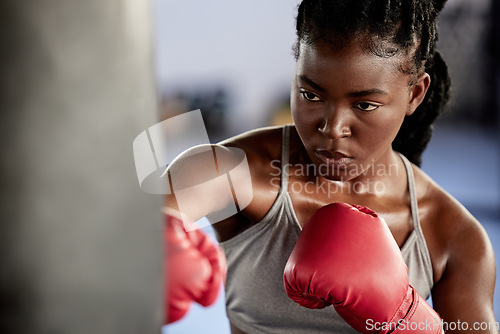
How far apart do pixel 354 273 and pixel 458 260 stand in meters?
0.34

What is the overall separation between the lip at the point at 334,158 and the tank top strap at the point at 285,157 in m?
0.14

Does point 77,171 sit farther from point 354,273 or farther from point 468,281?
point 468,281

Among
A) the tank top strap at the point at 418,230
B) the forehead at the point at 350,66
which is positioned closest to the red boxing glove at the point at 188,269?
the forehead at the point at 350,66

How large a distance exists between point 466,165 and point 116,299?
196 inches

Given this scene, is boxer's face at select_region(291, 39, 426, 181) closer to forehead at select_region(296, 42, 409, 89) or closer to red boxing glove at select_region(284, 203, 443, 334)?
forehead at select_region(296, 42, 409, 89)

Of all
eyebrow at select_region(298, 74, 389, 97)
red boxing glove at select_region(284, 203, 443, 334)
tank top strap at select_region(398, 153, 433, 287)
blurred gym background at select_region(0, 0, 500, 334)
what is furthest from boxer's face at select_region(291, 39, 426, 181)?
blurred gym background at select_region(0, 0, 500, 334)

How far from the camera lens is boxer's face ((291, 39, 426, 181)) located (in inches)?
32.9

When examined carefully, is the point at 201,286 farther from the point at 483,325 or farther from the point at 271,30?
the point at 271,30

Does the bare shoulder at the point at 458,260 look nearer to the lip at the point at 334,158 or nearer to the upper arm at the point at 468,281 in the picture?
the upper arm at the point at 468,281

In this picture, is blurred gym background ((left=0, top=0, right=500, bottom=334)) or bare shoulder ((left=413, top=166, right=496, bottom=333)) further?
bare shoulder ((left=413, top=166, right=496, bottom=333))

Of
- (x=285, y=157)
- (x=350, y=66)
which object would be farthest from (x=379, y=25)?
(x=285, y=157)

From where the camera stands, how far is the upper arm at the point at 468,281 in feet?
3.54

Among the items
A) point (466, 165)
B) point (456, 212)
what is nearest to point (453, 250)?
point (456, 212)

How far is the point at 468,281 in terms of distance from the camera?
109 centimetres
